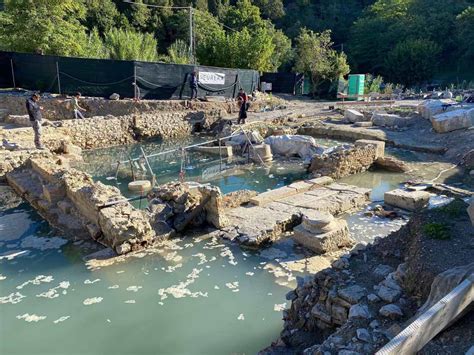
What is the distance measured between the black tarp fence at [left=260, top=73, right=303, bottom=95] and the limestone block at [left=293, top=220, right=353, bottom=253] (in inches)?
1049

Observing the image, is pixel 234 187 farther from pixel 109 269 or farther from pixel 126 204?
pixel 109 269

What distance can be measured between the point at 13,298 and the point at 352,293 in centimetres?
490

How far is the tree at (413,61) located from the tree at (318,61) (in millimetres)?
11048

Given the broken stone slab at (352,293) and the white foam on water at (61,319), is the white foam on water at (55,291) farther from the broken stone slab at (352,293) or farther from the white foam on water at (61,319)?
the broken stone slab at (352,293)

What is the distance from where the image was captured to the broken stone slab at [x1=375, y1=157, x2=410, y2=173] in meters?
14.0

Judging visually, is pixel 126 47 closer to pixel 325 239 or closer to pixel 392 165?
pixel 392 165

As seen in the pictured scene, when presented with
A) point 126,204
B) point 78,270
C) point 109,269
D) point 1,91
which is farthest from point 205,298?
point 1,91

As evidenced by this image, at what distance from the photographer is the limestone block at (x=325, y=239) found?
7781mm

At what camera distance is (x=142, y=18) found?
43.6 metres

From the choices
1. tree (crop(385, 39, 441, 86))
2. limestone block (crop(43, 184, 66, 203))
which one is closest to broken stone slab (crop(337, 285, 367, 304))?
limestone block (crop(43, 184, 66, 203))

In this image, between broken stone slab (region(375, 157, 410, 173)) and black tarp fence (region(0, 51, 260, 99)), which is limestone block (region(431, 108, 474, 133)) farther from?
black tarp fence (region(0, 51, 260, 99))

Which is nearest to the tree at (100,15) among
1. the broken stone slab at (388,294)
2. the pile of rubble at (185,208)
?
the pile of rubble at (185,208)

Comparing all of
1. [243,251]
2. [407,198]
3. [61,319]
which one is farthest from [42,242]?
[407,198]

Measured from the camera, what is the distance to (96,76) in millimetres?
21219
